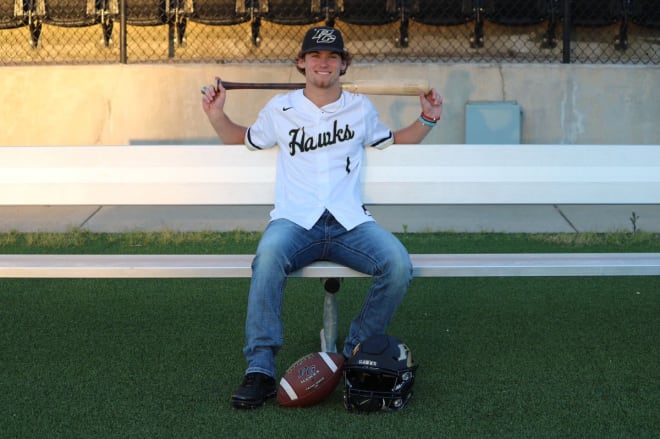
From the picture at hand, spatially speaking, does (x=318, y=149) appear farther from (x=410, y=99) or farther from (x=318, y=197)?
(x=410, y=99)

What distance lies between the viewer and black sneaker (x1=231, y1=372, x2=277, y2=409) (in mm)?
3895

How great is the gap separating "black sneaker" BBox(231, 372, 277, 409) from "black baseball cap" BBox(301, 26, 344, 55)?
1.43 metres

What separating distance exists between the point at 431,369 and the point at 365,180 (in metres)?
0.91

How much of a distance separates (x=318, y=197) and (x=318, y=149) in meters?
0.22

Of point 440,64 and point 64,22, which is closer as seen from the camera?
point 440,64

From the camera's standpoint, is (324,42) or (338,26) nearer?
(324,42)

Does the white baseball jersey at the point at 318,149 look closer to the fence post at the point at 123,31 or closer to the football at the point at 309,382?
the football at the point at 309,382

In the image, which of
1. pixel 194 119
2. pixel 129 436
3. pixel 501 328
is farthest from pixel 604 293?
pixel 194 119

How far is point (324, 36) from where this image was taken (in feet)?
14.9

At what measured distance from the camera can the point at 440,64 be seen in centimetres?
1003

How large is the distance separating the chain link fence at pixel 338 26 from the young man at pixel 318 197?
629 centimetres

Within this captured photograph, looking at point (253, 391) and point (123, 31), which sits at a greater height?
point (123, 31)

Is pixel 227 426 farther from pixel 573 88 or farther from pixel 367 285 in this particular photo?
pixel 573 88

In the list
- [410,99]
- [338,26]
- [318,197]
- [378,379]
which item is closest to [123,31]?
[338,26]
